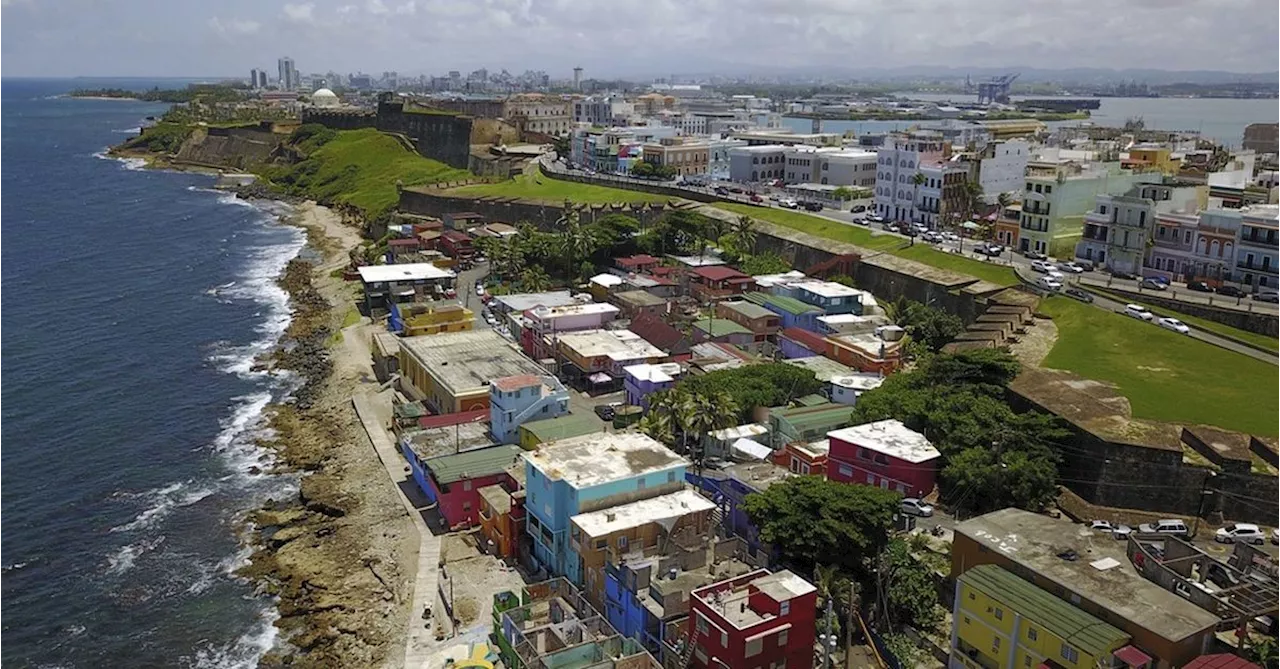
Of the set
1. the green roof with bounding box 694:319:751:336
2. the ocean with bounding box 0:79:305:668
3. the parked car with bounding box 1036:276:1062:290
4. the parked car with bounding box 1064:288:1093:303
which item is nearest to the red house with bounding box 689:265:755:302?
the green roof with bounding box 694:319:751:336

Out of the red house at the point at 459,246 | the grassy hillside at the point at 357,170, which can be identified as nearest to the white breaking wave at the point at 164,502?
the red house at the point at 459,246

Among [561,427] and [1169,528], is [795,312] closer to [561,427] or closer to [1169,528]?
[561,427]

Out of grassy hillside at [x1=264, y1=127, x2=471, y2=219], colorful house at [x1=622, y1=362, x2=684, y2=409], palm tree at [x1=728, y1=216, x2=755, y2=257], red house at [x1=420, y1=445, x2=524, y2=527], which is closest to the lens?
red house at [x1=420, y1=445, x2=524, y2=527]

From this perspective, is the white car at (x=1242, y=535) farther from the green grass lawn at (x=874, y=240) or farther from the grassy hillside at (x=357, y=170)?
the grassy hillside at (x=357, y=170)

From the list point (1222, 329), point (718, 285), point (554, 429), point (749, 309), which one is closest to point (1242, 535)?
point (1222, 329)

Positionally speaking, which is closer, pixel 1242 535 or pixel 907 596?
pixel 907 596

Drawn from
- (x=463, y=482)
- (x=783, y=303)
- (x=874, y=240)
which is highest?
(x=874, y=240)

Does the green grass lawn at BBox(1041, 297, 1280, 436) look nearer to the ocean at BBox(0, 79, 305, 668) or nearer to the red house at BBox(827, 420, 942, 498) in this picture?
the red house at BBox(827, 420, 942, 498)
